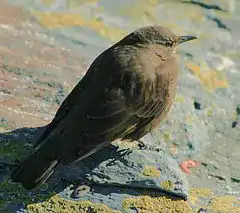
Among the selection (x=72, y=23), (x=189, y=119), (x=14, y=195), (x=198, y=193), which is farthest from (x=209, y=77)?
(x=14, y=195)

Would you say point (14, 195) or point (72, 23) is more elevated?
point (72, 23)

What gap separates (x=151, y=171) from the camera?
209 inches

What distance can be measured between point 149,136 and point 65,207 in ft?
5.15

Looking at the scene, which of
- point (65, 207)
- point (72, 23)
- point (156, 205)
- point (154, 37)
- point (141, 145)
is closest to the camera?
point (65, 207)

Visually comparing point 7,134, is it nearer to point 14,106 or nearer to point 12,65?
point 14,106

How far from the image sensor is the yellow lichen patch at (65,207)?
16.1 feet

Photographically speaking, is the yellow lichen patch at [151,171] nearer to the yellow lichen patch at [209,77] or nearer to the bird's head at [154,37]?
the bird's head at [154,37]

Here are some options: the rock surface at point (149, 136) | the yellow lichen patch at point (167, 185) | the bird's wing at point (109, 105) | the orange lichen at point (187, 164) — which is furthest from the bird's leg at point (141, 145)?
the yellow lichen patch at point (167, 185)

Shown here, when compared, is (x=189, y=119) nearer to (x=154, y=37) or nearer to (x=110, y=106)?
(x=154, y=37)

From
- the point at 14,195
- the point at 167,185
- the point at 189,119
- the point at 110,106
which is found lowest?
the point at 14,195

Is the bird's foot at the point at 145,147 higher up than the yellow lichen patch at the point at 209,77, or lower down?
lower down

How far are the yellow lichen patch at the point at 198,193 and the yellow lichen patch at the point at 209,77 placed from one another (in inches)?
64.2

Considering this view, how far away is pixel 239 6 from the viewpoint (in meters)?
8.34

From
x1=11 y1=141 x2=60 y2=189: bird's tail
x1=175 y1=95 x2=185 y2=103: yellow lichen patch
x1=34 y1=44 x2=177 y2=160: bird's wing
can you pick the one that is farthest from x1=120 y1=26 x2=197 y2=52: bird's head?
x1=11 y1=141 x2=60 y2=189: bird's tail
